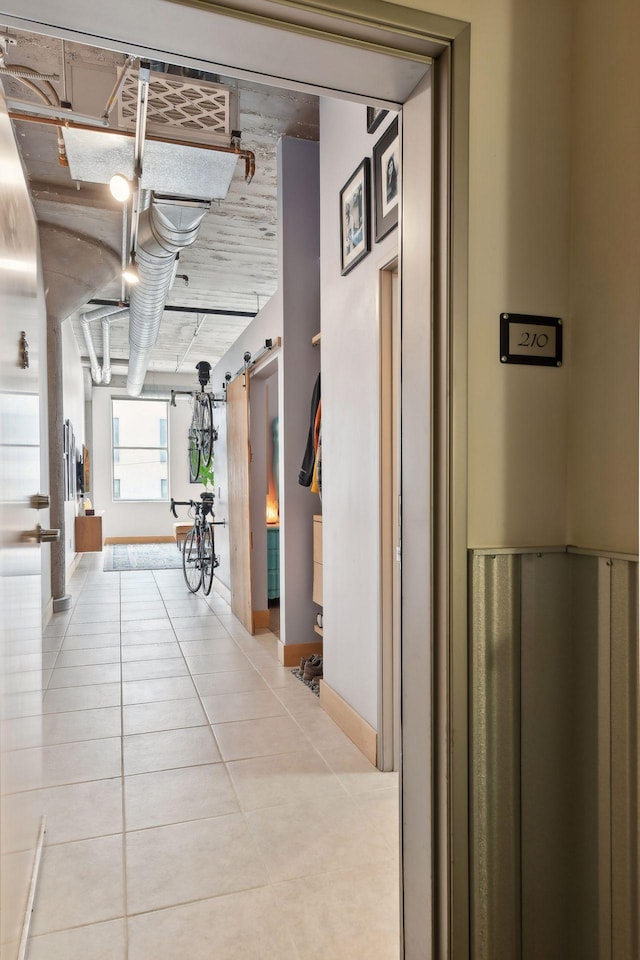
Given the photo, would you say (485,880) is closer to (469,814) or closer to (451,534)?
(469,814)

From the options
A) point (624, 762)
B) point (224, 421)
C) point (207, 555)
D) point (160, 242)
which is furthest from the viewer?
point (207, 555)

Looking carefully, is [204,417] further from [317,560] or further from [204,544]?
[317,560]

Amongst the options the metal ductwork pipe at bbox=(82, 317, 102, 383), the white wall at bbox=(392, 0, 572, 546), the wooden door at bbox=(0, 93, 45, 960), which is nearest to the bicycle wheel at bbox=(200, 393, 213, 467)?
the metal ductwork pipe at bbox=(82, 317, 102, 383)

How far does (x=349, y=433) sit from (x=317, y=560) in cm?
108

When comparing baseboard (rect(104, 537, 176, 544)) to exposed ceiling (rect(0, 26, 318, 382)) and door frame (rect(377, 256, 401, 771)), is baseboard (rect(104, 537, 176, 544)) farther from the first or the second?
door frame (rect(377, 256, 401, 771))

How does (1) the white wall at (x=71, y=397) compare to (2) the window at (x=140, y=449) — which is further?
(2) the window at (x=140, y=449)

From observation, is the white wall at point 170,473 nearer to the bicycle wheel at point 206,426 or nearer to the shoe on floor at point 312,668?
the bicycle wheel at point 206,426

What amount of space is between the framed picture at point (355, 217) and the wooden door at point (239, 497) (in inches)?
82.6

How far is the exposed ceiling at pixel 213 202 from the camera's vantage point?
3.25 meters

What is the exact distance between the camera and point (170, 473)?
12.6m

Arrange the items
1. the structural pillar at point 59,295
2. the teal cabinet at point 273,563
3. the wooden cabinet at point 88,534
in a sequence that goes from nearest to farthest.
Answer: the structural pillar at point 59,295 → the teal cabinet at point 273,563 → the wooden cabinet at point 88,534

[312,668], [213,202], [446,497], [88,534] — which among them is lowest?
[312,668]

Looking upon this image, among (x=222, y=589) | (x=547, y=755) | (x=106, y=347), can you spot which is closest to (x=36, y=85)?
(x=547, y=755)

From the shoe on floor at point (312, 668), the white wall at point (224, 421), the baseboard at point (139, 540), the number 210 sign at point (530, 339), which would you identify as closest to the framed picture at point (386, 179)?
the number 210 sign at point (530, 339)
